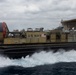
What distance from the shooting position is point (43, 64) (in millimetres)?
31109

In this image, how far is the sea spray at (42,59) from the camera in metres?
31.0

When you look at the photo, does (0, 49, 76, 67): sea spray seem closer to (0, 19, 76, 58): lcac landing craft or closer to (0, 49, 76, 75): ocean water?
(0, 49, 76, 75): ocean water

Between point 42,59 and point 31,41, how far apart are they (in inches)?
106

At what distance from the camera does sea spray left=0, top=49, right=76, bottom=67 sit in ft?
102

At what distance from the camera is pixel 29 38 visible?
33.0 m

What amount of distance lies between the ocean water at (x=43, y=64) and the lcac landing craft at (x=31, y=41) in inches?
28.3

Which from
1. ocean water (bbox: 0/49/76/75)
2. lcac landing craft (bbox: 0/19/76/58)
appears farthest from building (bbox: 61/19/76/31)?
ocean water (bbox: 0/49/76/75)

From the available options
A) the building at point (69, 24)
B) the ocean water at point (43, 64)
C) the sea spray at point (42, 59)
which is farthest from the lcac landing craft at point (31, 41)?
the building at point (69, 24)

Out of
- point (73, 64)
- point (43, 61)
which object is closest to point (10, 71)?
point (43, 61)

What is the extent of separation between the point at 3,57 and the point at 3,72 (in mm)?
3930

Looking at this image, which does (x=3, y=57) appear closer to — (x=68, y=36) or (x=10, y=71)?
(x=10, y=71)

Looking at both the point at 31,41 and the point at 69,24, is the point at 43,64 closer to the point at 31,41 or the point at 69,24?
the point at 31,41

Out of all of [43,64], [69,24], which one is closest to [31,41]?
[43,64]

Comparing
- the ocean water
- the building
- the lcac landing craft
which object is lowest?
the ocean water
